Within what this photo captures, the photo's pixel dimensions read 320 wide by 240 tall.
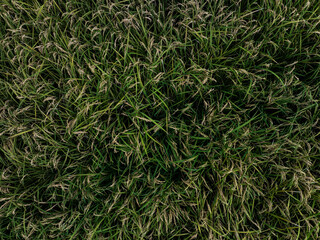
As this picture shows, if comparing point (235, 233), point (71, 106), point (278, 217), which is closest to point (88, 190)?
point (71, 106)

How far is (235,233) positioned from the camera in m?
1.34

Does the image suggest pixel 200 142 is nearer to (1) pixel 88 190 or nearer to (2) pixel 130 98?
(2) pixel 130 98

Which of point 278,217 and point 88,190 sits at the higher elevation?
point 278,217

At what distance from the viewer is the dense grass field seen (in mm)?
1375

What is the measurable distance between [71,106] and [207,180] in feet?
3.06

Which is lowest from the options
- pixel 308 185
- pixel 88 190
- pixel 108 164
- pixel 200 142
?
pixel 88 190

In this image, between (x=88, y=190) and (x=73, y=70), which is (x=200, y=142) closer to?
(x=88, y=190)

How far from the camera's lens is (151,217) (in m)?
1.37

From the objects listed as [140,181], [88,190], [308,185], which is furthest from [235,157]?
[88,190]

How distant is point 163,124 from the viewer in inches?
55.7

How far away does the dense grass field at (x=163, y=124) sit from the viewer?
4.51 feet

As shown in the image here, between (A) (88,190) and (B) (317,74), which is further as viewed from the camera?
(B) (317,74)

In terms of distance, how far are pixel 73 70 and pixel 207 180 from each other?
1.02 meters

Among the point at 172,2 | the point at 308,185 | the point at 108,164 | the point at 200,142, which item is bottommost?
the point at 108,164
